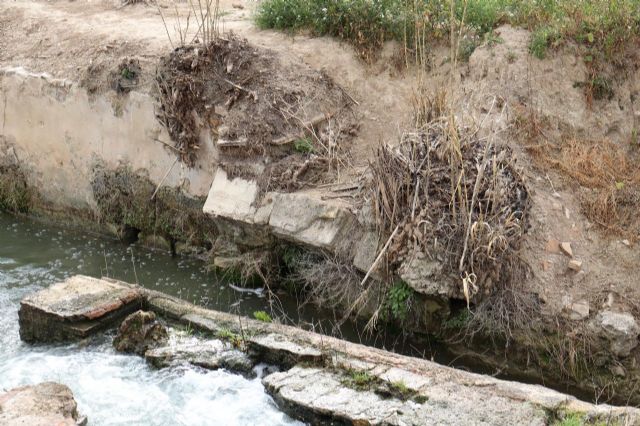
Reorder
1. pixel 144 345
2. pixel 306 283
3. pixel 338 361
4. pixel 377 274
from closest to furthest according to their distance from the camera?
pixel 338 361
pixel 144 345
pixel 377 274
pixel 306 283

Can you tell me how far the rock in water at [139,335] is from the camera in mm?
6434

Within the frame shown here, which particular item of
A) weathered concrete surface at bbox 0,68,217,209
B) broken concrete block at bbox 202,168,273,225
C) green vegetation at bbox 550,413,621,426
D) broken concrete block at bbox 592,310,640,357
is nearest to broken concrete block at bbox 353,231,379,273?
broken concrete block at bbox 202,168,273,225

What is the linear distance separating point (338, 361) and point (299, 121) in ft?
10.6

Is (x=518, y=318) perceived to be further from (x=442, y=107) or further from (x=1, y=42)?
(x=1, y=42)

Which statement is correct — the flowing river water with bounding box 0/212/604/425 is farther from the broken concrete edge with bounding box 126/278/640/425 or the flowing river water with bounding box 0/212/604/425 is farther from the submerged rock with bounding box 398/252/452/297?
the submerged rock with bounding box 398/252/452/297

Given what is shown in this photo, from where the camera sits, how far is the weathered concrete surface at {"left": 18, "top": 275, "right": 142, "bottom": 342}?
21.9ft

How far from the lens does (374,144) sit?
27.9 ft

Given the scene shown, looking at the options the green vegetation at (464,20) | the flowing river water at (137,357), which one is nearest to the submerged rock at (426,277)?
the flowing river water at (137,357)

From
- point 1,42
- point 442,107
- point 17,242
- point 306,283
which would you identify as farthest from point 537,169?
Result: point 1,42

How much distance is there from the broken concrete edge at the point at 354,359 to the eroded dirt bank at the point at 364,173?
2.74 ft

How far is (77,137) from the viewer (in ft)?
31.9

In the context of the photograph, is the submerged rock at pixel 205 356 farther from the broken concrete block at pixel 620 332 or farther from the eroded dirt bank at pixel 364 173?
the broken concrete block at pixel 620 332

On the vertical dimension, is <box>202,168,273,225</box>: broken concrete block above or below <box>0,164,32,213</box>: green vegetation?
above

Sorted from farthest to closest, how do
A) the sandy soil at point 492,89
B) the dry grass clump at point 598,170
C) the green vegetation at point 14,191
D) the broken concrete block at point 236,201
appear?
the green vegetation at point 14,191, the broken concrete block at point 236,201, the dry grass clump at point 598,170, the sandy soil at point 492,89
